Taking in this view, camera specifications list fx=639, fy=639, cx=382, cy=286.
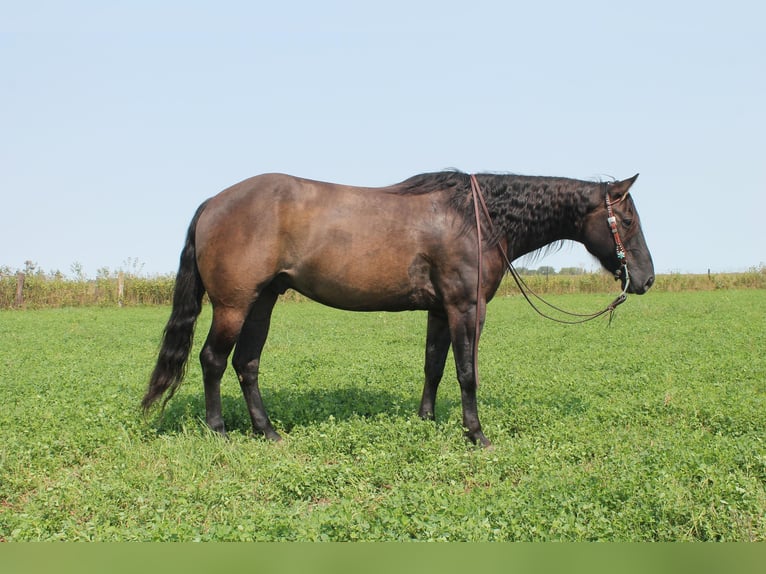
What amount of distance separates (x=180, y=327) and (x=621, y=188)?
516 centimetres

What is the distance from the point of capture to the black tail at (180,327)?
23.1ft

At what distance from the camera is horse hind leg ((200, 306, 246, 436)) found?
265 inches

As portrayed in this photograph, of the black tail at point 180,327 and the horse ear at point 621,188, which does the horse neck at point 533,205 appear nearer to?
the horse ear at point 621,188

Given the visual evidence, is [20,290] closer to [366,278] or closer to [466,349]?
[366,278]

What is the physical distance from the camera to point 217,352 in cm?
686

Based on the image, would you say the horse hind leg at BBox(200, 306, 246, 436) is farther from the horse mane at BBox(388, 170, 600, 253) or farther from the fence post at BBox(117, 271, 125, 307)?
the fence post at BBox(117, 271, 125, 307)

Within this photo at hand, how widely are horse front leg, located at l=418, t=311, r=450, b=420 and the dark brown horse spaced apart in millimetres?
42

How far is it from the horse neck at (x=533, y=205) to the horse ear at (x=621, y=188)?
20 centimetres

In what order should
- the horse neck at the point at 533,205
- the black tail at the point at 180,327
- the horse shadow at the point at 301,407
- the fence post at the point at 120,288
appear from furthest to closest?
the fence post at the point at 120,288
the horse shadow at the point at 301,407
the horse neck at the point at 533,205
the black tail at the point at 180,327

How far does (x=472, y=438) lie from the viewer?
664cm

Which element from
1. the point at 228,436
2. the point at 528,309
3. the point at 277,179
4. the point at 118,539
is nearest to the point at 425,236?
the point at 277,179

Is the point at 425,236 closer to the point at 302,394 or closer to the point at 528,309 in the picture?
the point at 302,394

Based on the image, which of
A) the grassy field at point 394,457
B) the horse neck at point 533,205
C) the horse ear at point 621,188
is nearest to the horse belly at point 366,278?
the horse neck at point 533,205

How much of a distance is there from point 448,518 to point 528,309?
2420 centimetres
